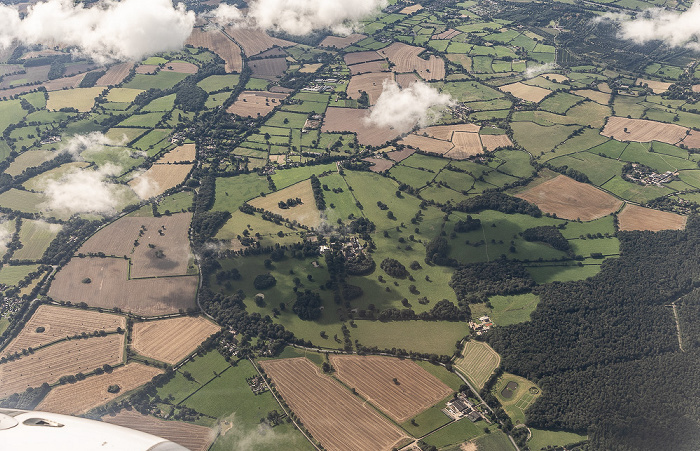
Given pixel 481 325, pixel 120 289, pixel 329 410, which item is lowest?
pixel 329 410

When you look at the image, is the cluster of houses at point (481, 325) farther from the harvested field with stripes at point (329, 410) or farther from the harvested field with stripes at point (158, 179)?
the harvested field with stripes at point (158, 179)

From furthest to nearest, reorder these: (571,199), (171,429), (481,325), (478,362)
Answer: (571,199) → (481,325) → (478,362) → (171,429)

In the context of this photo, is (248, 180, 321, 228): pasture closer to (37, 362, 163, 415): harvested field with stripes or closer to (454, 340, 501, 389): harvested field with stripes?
(454, 340, 501, 389): harvested field with stripes

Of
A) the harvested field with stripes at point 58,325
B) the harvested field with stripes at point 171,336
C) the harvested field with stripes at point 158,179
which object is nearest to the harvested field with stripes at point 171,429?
the harvested field with stripes at point 171,336

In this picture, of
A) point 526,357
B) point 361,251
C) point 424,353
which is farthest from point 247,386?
point 526,357

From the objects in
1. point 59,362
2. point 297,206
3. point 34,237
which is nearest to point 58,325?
point 59,362

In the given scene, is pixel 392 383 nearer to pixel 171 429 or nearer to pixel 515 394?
pixel 515 394
